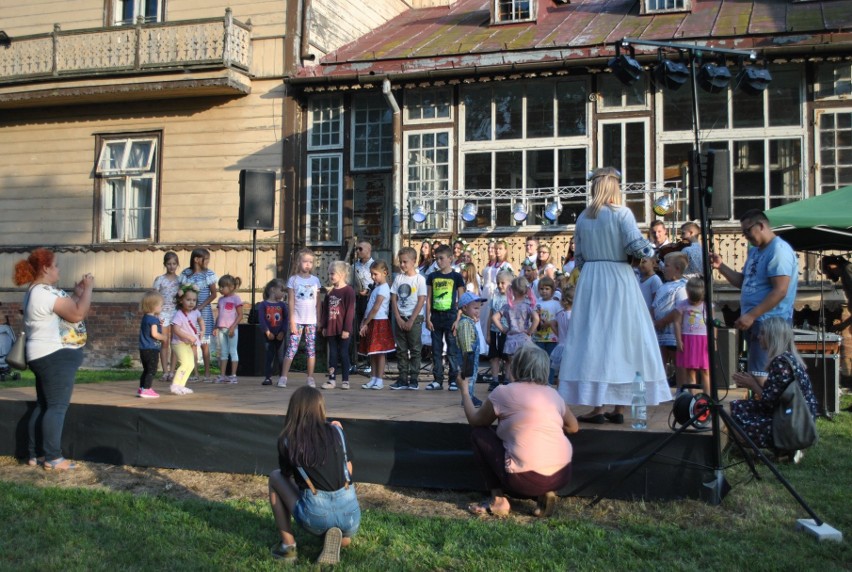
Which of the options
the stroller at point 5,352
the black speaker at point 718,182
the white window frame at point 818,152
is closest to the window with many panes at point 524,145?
the white window frame at point 818,152

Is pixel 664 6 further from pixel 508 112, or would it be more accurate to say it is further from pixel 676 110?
pixel 508 112

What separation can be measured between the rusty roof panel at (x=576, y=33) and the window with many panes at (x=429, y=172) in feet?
4.53

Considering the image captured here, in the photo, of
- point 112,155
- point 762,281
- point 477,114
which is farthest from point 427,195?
point 762,281

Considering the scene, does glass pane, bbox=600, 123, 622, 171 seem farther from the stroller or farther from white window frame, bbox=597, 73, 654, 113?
the stroller

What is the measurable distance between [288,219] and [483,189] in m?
4.12

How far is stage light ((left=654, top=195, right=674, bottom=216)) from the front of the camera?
13633mm

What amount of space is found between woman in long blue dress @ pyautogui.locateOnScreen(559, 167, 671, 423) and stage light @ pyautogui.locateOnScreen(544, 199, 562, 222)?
881 centimetres

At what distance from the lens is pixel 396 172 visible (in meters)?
16.2

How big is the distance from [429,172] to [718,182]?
10501 mm

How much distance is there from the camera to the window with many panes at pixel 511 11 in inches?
688

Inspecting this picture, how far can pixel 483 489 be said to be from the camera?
5965 millimetres

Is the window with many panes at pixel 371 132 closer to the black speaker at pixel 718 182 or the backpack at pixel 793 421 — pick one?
the black speaker at pixel 718 182

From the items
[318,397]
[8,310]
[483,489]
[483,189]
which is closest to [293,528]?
[318,397]

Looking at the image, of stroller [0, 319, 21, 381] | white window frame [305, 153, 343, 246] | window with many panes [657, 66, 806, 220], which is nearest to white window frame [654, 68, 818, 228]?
window with many panes [657, 66, 806, 220]
